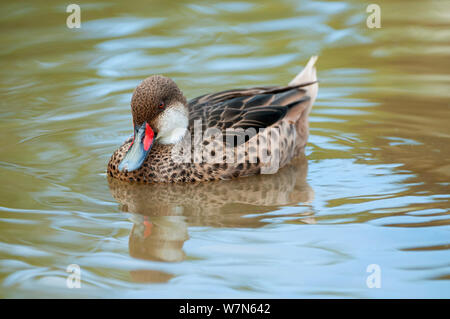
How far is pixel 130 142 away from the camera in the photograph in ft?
23.4

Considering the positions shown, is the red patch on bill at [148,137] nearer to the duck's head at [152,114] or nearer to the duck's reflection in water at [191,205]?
the duck's head at [152,114]

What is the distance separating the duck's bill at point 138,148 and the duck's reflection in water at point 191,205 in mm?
294

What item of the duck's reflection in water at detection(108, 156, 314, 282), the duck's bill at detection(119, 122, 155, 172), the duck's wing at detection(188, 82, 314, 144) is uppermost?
the duck's wing at detection(188, 82, 314, 144)

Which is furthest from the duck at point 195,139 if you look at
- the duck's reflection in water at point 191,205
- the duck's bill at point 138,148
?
the duck's reflection in water at point 191,205

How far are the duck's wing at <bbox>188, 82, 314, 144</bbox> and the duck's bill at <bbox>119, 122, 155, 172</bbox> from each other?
1.68ft

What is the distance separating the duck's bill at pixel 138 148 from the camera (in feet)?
22.2

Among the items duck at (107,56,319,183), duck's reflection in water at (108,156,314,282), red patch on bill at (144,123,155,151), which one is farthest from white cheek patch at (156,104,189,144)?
duck's reflection in water at (108,156,314,282)

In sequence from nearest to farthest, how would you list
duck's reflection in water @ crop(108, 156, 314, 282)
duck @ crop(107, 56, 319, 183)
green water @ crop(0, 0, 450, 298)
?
green water @ crop(0, 0, 450, 298) < duck's reflection in water @ crop(108, 156, 314, 282) < duck @ crop(107, 56, 319, 183)

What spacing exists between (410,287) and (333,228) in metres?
1.07

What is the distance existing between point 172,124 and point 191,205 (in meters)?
0.95

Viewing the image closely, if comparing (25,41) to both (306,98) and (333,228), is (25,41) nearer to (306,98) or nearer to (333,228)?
(306,98)

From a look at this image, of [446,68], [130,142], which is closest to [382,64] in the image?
[446,68]

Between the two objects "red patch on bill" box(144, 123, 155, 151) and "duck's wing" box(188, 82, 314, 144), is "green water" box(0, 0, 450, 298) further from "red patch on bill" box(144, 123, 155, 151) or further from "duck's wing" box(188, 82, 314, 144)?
"duck's wing" box(188, 82, 314, 144)

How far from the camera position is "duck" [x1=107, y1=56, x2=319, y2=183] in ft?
22.4
